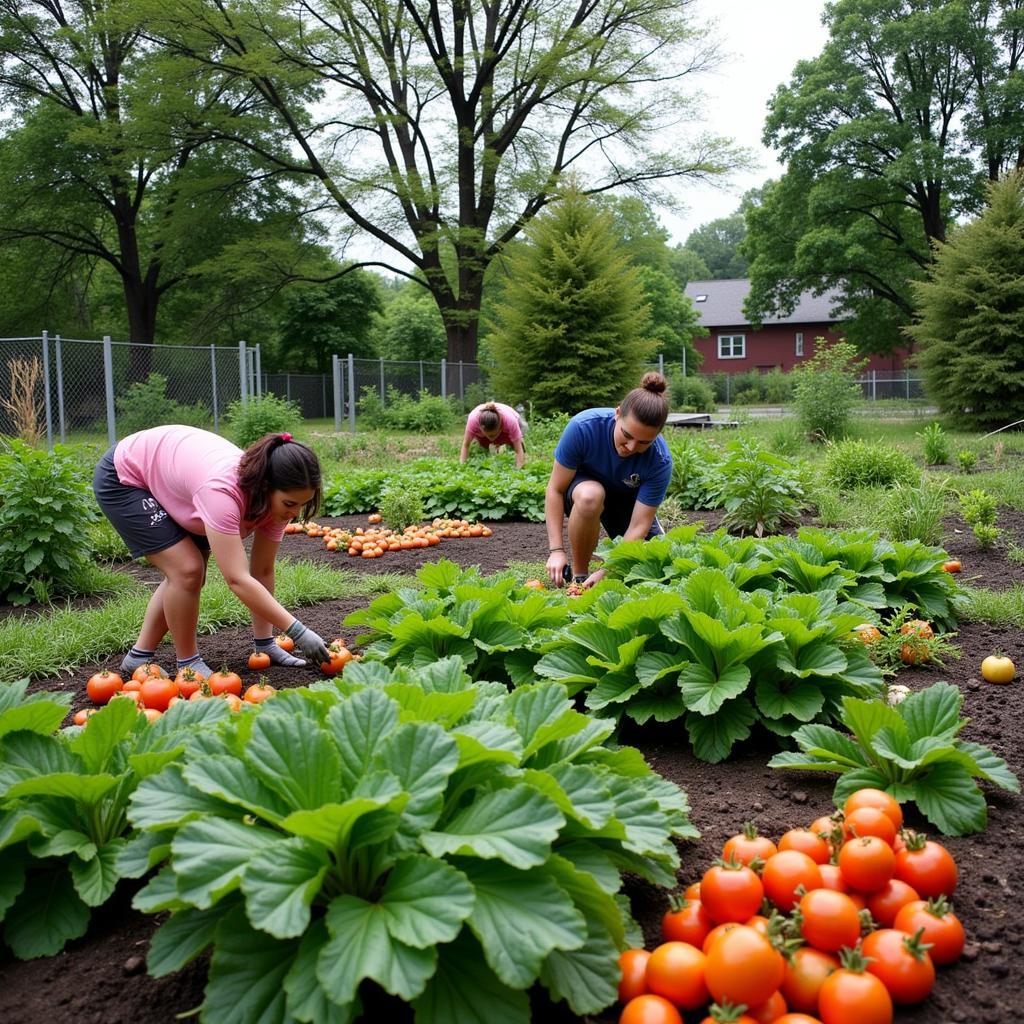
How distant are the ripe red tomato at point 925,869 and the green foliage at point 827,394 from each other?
1188 cm

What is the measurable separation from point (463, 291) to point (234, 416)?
427 inches

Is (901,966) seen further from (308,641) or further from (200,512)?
(200,512)

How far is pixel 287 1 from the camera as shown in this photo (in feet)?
66.8

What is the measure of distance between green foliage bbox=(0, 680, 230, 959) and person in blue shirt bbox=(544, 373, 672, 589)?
2.64 meters

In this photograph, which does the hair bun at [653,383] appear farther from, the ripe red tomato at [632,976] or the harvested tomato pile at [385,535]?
the ripe red tomato at [632,976]

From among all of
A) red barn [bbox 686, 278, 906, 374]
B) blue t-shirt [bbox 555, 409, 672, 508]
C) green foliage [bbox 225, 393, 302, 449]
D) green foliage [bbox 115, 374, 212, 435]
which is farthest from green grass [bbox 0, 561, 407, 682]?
red barn [bbox 686, 278, 906, 374]

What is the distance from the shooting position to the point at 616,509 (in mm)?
5152

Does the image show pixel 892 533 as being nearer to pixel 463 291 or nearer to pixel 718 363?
pixel 463 291

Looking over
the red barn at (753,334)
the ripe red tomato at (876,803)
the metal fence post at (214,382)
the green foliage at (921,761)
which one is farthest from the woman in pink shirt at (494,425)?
the red barn at (753,334)

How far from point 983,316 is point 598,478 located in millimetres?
13171

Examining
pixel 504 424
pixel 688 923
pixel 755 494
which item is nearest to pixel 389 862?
pixel 688 923

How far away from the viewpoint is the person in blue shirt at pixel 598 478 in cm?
459

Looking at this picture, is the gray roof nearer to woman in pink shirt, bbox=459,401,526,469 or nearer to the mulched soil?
woman in pink shirt, bbox=459,401,526,469

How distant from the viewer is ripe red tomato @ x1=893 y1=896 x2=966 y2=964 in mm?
1630
